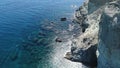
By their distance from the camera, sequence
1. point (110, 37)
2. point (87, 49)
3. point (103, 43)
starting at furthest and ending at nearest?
point (87, 49) < point (103, 43) < point (110, 37)

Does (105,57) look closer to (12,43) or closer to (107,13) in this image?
(107,13)

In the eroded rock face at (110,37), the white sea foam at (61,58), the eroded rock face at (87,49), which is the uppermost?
the eroded rock face at (110,37)

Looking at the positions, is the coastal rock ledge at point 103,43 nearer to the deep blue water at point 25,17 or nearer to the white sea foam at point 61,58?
the white sea foam at point 61,58

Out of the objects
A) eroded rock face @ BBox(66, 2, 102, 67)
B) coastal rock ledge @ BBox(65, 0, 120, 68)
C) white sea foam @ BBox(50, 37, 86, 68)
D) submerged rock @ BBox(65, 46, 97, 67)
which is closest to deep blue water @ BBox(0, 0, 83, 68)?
white sea foam @ BBox(50, 37, 86, 68)

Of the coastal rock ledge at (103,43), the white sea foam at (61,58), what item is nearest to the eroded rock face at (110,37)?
the coastal rock ledge at (103,43)

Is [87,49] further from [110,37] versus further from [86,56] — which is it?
[110,37]

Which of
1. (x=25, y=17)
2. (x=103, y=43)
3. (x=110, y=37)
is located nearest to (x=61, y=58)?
(x=103, y=43)
